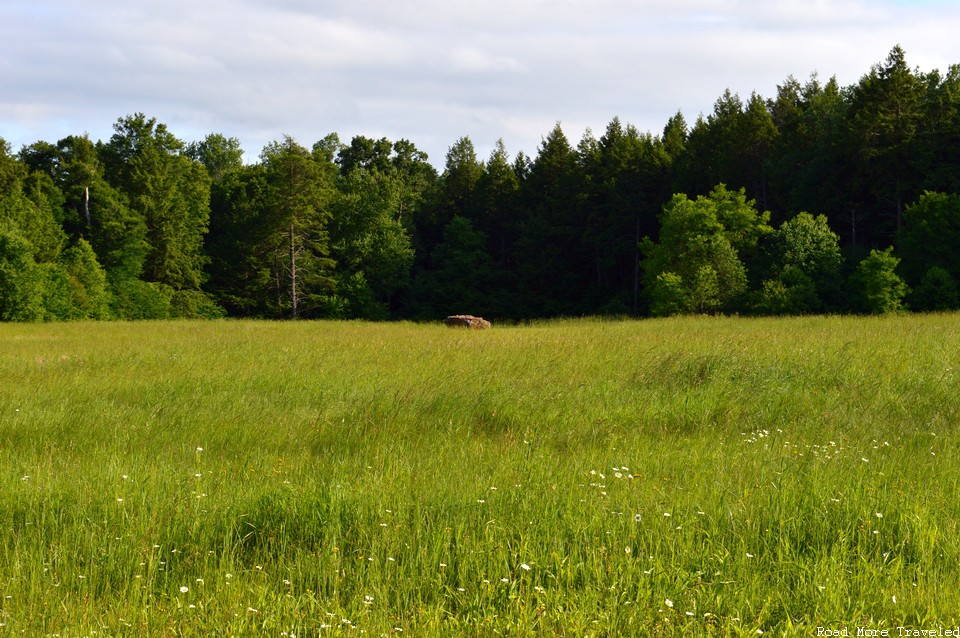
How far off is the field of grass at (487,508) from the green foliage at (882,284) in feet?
87.3

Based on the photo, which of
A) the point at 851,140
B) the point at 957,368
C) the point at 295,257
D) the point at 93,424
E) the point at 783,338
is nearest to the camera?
the point at 93,424

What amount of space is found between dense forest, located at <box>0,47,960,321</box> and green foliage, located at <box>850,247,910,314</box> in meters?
0.09

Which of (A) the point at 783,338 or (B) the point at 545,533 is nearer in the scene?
(B) the point at 545,533

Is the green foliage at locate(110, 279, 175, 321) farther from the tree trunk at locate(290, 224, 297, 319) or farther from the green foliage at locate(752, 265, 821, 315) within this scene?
the green foliage at locate(752, 265, 821, 315)

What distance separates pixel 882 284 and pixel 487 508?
34976 mm

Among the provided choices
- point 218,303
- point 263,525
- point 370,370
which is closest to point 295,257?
point 218,303

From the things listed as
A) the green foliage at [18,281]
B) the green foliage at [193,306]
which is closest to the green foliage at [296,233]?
the green foliage at [193,306]

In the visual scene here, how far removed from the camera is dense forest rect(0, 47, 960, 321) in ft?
126

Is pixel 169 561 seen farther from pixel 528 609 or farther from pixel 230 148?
pixel 230 148

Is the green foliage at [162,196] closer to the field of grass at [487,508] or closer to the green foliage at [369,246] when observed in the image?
the green foliage at [369,246]

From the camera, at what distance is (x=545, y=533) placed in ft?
15.0

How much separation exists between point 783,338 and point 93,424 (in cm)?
1335

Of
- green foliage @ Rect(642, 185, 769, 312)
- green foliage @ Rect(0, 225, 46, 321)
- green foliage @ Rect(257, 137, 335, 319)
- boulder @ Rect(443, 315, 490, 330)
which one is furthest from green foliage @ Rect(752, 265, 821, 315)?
green foliage @ Rect(0, 225, 46, 321)

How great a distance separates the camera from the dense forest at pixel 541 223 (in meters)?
38.3
